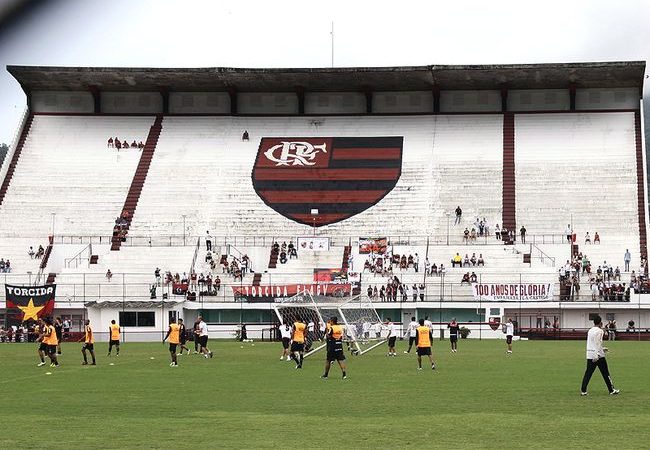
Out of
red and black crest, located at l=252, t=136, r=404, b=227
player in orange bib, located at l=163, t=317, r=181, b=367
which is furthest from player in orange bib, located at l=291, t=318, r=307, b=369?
red and black crest, located at l=252, t=136, r=404, b=227

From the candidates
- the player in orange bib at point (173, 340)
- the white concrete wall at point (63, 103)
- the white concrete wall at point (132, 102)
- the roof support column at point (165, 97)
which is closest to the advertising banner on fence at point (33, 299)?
the player in orange bib at point (173, 340)

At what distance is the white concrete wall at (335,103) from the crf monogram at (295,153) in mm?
5226

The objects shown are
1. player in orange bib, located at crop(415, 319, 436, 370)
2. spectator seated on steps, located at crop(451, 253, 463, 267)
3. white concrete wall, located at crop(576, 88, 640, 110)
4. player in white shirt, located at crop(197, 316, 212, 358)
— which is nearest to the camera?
player in orange bib, located at crop(415, 319, 436, 370)

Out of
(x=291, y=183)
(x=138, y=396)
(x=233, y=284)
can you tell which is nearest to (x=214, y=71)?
(x=291, y=183)

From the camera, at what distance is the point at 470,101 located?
93125mm

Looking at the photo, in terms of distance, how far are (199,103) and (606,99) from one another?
3213 cm

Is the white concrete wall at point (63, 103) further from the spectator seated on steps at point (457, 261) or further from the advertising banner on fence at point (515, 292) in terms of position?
the advertising banner on fence at point (515, 292)

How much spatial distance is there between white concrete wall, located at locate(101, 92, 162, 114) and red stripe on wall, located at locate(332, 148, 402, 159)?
1628cm

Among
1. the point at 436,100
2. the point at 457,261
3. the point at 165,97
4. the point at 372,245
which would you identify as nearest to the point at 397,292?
the point at 457,261

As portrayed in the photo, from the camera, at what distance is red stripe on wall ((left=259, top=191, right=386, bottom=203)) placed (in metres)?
84.4

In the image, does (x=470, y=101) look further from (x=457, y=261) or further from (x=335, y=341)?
(x=335, y=341)

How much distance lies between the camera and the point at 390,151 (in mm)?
88812

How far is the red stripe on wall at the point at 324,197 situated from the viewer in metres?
84.4

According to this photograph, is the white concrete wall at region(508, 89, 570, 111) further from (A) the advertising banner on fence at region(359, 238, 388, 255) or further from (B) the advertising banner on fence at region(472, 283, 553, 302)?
(B) the advertising banner on fence at region(472, 283, 553, 302)
